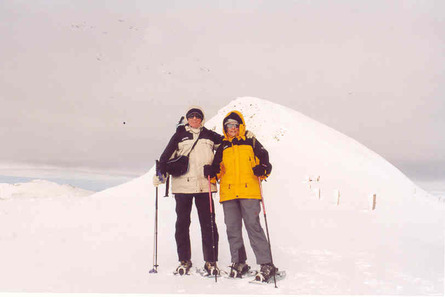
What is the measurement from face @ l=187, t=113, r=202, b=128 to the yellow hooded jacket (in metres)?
0.43

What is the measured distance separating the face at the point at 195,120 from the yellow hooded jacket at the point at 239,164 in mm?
434

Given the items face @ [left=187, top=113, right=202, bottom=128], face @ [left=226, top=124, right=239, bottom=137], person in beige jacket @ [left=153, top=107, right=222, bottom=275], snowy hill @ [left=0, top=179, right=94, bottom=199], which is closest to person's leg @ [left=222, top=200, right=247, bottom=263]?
person in beige jacket @ [left=153, top=107, right=222, bottom=275]

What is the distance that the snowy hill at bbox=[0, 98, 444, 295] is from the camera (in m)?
4.55

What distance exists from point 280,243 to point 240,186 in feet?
8.24

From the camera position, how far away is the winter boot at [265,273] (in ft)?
14.7

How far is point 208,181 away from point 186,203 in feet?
1.37

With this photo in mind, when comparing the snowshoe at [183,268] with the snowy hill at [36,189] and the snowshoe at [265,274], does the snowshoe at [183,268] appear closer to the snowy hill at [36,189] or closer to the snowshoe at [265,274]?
the snowshoe at [265,274]

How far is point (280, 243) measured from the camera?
6.67 meters

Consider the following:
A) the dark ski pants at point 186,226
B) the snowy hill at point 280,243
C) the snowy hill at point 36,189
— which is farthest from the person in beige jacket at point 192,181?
the snowy hill at point 36,189

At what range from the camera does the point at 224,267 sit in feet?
16.9

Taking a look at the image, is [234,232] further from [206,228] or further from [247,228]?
[206,228]

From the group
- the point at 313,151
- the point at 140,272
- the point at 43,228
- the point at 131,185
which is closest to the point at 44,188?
the point at 131,185

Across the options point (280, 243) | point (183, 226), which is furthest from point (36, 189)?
point (183, 226)

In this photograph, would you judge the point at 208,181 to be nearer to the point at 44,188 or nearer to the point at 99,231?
the point at 99,231
